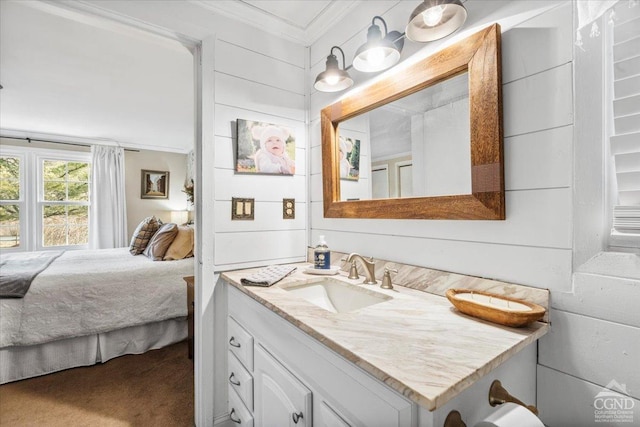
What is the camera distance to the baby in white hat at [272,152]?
5.48 feet

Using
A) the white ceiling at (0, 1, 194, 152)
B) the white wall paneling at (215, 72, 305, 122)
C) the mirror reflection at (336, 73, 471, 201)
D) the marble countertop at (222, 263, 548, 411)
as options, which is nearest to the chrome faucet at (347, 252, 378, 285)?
the marble countertop at (222, 263, 548, 411)

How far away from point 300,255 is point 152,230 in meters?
2.40

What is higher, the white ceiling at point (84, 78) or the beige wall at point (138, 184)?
the white ceiling at point (84, 78)

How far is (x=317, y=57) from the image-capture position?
1.80 m

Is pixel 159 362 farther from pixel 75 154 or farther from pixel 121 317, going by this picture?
pixel 75 154

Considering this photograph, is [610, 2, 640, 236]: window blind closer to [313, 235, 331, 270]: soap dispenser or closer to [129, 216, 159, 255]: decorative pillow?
[313, 235, 331, 270]: soap dispenser

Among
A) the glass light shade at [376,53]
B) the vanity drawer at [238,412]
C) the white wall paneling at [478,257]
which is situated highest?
the glass light shade at [376,53]

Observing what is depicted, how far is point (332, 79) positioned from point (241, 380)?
1.49m

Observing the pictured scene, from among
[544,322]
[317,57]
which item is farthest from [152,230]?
[544,322]

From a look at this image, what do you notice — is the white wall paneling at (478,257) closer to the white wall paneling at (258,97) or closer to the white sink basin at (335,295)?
the white sink basin at (335,295)

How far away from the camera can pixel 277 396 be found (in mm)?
1004

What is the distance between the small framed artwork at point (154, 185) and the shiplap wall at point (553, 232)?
5292mm

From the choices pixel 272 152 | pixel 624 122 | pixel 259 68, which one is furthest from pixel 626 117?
pixel 259 68

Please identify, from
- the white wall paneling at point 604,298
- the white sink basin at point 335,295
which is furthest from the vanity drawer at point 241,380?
the white wall paneling at point 604,298
